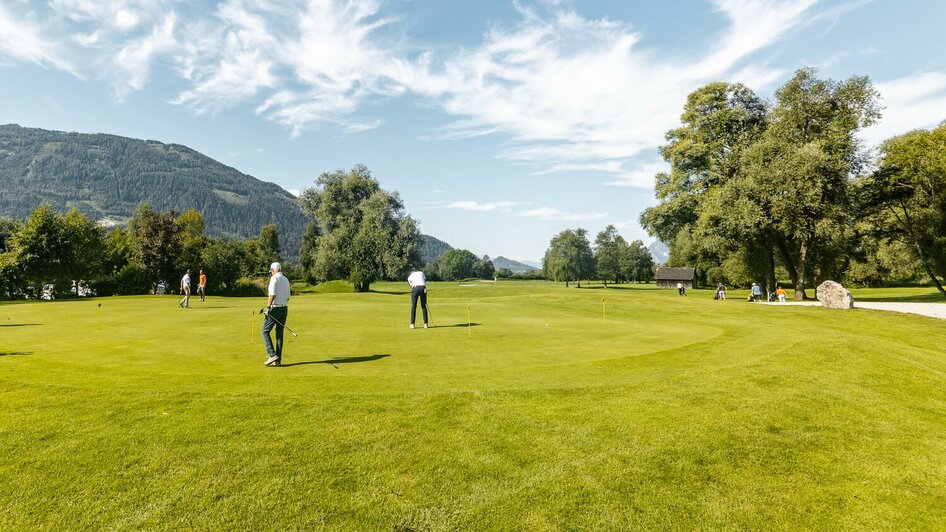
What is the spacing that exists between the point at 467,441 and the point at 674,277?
132 m

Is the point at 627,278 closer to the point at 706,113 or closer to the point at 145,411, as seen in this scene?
the point at 706,113

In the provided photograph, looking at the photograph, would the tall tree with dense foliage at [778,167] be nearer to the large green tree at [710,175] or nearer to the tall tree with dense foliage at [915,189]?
the large green tree at [710,175]

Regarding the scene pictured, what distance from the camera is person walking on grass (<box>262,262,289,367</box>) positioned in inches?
445

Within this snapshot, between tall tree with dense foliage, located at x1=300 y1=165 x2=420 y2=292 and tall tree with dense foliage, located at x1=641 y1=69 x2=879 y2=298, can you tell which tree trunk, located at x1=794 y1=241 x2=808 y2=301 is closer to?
tall tree with dense foliage, located at x1=641 y1=69 x2=879 y2=298

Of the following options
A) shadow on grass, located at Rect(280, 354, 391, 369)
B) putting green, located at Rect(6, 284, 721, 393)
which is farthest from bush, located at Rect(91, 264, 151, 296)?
shadow on grass, located at Rect(280, 354, 391, 369)

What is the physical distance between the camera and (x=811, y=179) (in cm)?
3606

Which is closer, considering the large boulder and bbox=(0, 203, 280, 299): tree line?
the large boulder

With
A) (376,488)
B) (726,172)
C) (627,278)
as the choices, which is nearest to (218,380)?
(376,488)

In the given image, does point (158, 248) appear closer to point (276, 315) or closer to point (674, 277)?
point (276, 315)

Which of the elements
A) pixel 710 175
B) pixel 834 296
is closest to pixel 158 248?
pixel 710 175

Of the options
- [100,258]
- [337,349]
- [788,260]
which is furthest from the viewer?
[100,258]

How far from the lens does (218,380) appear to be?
8.84 meters

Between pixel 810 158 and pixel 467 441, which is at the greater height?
pixel 810 158

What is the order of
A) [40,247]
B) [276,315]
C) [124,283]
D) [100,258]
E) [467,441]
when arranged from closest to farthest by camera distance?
[467,441], [276,315], [40,247], [100,258], [124,283]
